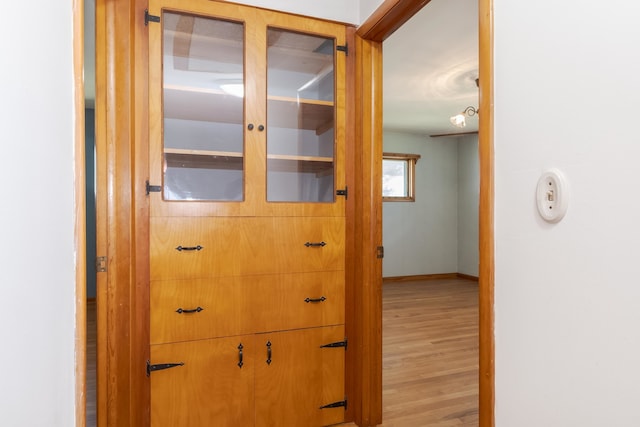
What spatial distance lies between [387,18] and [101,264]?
172 cm

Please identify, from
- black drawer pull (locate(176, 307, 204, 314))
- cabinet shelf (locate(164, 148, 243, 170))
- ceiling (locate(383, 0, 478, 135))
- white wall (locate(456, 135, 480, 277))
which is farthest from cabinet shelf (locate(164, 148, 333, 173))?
white wall (locate(456, 135, 480, 277))

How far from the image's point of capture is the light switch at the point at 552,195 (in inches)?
33.5

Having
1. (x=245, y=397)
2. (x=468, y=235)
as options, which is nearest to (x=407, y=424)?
(x=245, y=397)

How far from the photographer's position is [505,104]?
3.36 ft

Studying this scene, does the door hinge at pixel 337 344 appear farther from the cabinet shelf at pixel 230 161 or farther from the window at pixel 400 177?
the window at pixel 400 177

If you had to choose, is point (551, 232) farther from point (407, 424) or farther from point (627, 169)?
point (407, 424)

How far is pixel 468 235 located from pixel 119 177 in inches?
239

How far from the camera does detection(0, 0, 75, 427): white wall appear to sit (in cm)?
55

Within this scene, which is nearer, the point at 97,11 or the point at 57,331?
the point at 57,331

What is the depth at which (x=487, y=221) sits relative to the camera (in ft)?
3.54

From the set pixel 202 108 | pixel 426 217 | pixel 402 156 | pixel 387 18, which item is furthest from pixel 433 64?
pixel 426 217

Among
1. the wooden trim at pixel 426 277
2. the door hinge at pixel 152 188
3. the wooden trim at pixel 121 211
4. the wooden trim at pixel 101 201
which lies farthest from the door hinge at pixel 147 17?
the wooden trim at pixel 426 277

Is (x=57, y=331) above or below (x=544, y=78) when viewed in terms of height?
below

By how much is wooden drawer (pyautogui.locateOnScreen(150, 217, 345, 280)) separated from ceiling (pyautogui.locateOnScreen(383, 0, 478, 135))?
5.09ft
